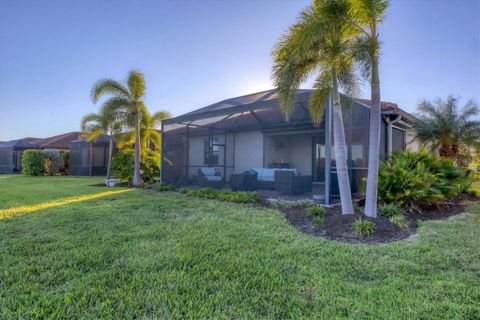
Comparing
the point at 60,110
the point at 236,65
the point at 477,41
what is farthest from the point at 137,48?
the point at 477,41

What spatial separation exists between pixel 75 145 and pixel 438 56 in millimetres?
22426

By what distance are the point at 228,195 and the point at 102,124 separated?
9.04 m

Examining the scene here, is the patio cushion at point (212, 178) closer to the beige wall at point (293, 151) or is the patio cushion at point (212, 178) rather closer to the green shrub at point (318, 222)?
the beige wall at point (293, 151)

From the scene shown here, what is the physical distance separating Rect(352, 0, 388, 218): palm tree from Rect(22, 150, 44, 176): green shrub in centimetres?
2269

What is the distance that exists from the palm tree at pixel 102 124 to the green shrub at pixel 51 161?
7.76 metres

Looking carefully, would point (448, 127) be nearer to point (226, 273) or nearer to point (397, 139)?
point (397, 139)

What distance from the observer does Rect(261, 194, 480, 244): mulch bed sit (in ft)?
14.3

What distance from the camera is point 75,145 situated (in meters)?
20.1

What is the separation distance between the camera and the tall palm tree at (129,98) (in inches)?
467

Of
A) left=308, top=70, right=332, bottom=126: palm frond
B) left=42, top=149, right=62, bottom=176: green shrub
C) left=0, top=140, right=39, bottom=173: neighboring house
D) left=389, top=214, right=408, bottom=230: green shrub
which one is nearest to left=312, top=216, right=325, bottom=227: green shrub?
left=389, top=214, right=408, bottom=230: green shrub

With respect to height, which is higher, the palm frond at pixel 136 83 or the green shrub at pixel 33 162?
the palm frond at pixel 136 83

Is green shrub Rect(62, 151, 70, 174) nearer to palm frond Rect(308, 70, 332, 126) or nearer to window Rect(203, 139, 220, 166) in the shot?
window Rect(203, 139, 220, 166)

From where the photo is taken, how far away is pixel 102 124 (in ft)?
44.7

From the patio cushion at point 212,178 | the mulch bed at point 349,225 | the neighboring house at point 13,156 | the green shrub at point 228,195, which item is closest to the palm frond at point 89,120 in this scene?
the patio cushion at point 212,178
